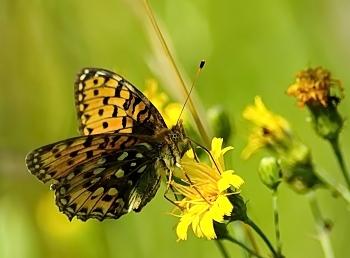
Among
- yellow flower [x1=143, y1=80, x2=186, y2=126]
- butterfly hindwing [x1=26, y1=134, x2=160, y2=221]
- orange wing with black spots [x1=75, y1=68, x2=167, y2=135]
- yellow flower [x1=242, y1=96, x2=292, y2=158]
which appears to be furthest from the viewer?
yellow flower [x1=143, y1=80, x2=186, y2=126]

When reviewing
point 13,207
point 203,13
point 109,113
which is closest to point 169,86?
point 109,113

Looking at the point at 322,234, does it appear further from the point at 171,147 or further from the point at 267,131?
the point at 171,147

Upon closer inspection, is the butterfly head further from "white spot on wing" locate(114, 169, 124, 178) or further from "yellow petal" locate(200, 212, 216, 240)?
"yellow petal" locate(200, 212, 216, 240)

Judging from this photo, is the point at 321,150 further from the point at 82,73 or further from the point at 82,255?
the point at 82,73

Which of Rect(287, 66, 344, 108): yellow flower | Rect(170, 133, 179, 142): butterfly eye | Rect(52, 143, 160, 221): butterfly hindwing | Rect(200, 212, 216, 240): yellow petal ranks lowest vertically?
Rect(200, 212, 216, 240): yellow petal

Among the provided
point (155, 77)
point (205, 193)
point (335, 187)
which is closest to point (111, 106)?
point (205, 193)

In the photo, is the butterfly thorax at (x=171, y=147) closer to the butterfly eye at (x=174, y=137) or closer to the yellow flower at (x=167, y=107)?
the butterfly eye at (x=174, y=137)

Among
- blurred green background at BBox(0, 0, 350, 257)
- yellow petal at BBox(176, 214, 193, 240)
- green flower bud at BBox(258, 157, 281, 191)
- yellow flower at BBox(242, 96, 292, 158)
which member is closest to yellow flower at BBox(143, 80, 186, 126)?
blurred green background at BBox(0, 0, 350, 257)
